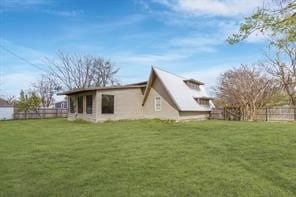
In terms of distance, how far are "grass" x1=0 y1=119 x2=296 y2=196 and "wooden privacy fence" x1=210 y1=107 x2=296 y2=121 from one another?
54.1 feet

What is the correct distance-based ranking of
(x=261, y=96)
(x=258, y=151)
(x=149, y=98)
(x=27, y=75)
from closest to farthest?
(x=258, y=151) → (x=149, y=98) → (x=261, y=96) → (x=27, y=75)

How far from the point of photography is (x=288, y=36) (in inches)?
261

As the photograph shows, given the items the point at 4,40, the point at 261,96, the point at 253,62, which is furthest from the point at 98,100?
the point at 253,62

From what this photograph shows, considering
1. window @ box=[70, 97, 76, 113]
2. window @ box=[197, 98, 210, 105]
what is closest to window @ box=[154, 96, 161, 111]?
window @ box=[197, 98, 210, 105]

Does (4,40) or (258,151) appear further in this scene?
(4,40)

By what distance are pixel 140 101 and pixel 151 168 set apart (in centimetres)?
1724

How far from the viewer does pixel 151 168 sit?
7.71m

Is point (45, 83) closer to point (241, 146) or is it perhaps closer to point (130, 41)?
point (130, 41)

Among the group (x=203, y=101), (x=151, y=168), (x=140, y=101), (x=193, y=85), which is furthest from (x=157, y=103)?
(x=151, y=168)

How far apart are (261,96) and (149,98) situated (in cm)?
1206

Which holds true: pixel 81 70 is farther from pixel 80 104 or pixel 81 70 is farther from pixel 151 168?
pixel 151 168

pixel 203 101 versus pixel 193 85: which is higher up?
pixel 193 85

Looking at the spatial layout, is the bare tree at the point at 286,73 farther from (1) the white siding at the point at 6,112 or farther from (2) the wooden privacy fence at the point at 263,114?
(1) the white siding at the point at 6,112

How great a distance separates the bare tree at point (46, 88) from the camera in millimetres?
49281
